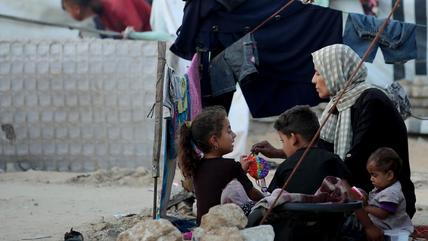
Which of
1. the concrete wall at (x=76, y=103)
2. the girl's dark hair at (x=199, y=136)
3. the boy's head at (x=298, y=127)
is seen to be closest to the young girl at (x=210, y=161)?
the girl's dark hair at (x=199, y=136)

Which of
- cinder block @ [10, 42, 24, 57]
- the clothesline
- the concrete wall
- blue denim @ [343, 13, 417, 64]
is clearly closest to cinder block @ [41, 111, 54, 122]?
the concrete wall

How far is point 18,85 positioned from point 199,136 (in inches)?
223

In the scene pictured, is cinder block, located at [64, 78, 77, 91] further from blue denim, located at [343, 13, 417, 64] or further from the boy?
the boy

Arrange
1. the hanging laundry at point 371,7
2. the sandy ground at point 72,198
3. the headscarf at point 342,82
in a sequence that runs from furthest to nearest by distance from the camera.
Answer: the hanging laundry at point 371,7, the sandy ground at point 72,198, the headscarf at point 342,82

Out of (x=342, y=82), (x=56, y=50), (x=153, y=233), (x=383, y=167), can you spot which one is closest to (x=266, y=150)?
(x=342, y=82)

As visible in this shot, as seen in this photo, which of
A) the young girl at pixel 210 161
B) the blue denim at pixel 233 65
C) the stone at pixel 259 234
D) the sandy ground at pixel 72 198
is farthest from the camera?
the sandy ground at pixel 72 198

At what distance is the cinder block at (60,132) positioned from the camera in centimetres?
1036

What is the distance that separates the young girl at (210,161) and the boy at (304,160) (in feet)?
0.71

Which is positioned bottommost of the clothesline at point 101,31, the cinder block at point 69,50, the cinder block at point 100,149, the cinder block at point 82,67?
the cinder block at point 100,149

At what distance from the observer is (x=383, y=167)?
5105 mm

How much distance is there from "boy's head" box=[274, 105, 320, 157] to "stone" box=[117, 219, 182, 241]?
2.72ft

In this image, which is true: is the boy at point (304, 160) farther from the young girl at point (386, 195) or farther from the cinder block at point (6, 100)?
the cinder block at point (6, 100)

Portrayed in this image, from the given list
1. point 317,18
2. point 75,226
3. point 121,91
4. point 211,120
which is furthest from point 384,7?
point 211,120

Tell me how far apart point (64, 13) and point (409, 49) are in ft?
15.6
